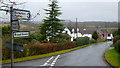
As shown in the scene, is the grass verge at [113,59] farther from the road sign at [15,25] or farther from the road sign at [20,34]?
the road sign at [15,25]

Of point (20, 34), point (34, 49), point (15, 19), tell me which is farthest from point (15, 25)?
point (34, 49)

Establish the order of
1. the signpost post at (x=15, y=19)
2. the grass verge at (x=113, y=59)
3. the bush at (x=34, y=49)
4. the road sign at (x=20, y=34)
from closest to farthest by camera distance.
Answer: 1. the signpost post at (x=15, y=19)
2. the road sign at (x=20, y=34)
3. the grass verge at (x=113, y=59)
4. the bush at (x=34, y=49)

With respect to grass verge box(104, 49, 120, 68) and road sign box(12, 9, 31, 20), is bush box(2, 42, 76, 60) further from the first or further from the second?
road sign box(12, 9, 31, 20)

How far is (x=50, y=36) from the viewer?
2950 centimetres

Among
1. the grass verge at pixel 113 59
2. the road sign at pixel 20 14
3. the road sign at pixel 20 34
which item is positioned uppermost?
the road sign at pixel 20 14

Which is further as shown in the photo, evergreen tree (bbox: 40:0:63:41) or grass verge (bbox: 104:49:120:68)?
Result: evergreen tree (bbox: 40:0:63:41)

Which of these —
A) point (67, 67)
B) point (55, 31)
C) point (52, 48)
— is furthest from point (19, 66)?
point (55, 31)

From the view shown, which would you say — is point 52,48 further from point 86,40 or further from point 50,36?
point 86,40

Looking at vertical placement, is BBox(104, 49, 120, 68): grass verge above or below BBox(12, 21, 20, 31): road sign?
below

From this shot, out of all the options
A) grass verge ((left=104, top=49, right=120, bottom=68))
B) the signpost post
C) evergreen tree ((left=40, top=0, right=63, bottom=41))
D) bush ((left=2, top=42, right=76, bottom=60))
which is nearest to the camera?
the signpost post

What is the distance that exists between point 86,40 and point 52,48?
17.1m

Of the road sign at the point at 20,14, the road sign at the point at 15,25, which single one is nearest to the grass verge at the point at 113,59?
the road sign at the point at 20,14

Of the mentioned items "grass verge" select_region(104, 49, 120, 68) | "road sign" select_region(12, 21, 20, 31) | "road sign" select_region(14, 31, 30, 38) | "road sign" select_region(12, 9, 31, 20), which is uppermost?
"road sign" select_region(12, 9, 31, 20)

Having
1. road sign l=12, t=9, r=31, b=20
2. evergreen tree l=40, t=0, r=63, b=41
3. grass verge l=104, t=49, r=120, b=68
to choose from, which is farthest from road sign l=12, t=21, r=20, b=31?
evergreen tree l=40, t=0, r=63, b=41
